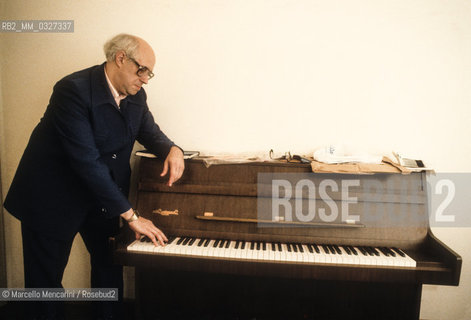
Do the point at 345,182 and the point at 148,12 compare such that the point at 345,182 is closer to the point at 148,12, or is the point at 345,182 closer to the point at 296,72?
the point at 296,72

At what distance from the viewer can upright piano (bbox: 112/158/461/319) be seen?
5.11ft

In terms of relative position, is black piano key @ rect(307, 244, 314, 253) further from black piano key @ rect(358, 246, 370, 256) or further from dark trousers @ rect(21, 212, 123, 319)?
dark trousers @ rect(21, 212, 123, 319)

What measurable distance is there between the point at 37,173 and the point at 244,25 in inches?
65.6

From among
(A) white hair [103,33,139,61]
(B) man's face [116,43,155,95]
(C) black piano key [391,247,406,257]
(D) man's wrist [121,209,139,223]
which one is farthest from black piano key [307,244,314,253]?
(A) white hair [103,33,139,61]

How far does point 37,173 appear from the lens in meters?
1.68

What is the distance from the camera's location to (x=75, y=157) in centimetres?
151

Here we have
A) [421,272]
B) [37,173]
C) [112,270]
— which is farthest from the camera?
[112,270]

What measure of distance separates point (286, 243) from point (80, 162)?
Result: 4.05ft

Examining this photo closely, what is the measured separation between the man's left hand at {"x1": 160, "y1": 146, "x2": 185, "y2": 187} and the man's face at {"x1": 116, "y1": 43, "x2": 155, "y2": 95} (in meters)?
0.44

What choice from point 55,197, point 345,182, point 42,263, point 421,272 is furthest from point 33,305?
point 421,272

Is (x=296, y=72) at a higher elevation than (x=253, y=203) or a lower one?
higher

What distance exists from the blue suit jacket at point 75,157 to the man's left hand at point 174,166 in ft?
0.33

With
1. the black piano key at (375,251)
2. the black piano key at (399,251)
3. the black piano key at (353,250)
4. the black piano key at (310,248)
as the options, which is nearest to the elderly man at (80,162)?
the black piano key at (310,248)
